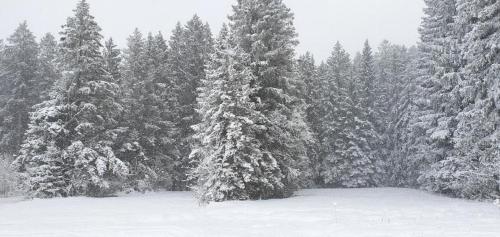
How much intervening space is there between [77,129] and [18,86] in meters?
21.0

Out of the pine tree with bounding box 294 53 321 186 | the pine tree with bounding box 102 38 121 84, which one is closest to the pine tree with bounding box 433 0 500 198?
the pine tree with bounding box 294 53 321 186

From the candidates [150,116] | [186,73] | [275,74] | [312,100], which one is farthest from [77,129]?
[312,100]

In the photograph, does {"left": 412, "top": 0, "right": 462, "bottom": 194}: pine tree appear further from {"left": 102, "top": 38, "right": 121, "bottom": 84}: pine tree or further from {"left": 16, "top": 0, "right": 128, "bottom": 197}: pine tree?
{"left": 102, "top": 38, "right": 121, "bottom": 84}: pine tree

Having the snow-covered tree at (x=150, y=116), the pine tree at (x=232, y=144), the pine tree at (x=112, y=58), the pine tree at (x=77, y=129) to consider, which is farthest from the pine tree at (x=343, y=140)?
the pine tree at (x=232, y=144)

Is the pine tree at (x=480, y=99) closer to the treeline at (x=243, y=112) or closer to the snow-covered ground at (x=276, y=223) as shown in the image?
the treeline at (x=243, y=112)

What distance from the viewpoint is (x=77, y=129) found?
3431 cm

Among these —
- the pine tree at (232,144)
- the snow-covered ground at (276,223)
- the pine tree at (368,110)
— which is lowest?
the snow-covered ground at (276,223)

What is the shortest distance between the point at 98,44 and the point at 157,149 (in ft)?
38.3

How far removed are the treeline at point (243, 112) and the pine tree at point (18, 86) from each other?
6.4 inches

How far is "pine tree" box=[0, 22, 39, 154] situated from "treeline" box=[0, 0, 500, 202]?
16cm

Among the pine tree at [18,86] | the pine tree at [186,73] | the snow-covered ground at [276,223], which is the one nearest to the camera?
the snow-covered ground at [276,223]

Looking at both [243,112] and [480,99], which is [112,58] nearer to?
[243,112]

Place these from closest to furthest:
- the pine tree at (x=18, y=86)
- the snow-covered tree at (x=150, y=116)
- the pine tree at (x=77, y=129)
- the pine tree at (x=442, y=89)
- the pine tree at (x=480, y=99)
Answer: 1. the pine tree at (x=480, y=99)
2. the pine tree at (x=442, y=89)
3. the pine tree at (x=77, y=129)
4. the snow-covered tree at (x=150, y=116)
5. the pine tree at (x=18, y=86)

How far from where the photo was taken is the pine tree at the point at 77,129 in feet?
110
